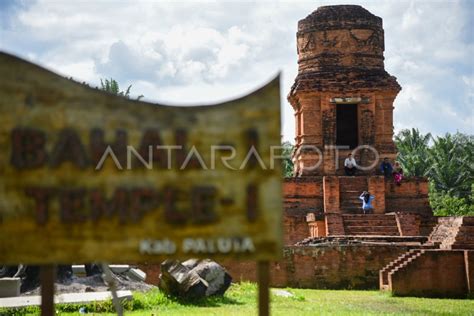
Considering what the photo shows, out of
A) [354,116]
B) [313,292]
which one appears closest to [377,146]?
[354,116]

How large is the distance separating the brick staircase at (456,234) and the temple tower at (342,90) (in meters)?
6.70

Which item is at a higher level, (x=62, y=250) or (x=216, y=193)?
(x=216, y=193)

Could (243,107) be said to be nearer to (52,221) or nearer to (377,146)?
(52,221)

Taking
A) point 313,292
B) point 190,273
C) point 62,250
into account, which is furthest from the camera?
point 313,292

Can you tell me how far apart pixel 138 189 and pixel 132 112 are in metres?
0.56

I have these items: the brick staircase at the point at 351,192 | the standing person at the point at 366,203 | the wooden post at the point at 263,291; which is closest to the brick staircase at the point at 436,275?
the standing person at the point at 366,203

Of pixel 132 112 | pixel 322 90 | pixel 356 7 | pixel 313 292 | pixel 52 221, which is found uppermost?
pixel 356 7

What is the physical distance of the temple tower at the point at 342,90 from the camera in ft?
84.8

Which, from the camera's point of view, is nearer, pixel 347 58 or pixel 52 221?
pixel 52 221

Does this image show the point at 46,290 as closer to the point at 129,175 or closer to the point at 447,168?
the point at 129,175

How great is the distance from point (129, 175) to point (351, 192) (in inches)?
740

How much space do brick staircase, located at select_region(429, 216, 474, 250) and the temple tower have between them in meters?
6.70

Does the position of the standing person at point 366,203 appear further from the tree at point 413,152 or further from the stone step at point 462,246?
the tree at point 413,152

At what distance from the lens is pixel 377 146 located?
26031 millimetres
